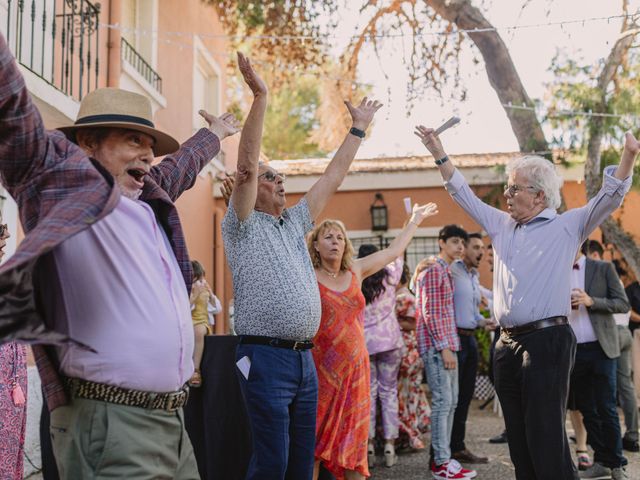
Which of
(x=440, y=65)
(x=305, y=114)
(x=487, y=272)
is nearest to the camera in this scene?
(x=440, y=65)

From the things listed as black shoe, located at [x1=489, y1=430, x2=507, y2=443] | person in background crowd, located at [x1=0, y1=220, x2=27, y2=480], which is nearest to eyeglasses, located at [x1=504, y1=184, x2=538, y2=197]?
person in background crowd, located at [x1=0, y1=220, x2=27, y2=480]

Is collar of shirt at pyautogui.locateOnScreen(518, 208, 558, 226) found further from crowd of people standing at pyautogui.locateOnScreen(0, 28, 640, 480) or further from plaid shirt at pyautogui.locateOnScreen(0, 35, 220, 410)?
plaid shirt at pyautogui.locateOnScreen(0, 35, 220, 410)

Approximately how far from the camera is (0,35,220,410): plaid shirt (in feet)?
6.01

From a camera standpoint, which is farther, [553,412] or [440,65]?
[440,65]

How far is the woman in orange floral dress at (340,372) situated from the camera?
453cm

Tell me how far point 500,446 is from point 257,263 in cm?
468

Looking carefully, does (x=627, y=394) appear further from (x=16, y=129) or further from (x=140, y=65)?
(x=140, y=65)

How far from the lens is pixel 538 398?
3.89 m

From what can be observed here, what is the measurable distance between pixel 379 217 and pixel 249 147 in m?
10.3

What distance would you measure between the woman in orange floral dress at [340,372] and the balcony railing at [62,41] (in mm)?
3895

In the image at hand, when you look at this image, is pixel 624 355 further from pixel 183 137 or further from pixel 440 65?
pixel 183 137

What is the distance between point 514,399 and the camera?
4.07m

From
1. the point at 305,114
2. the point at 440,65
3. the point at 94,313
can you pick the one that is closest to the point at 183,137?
the point at 440,65

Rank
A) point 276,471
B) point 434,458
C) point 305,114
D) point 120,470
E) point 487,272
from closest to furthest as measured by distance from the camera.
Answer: point 120,470 < point 276,471 < point 434,458 < point 487,272 < point 305,114
